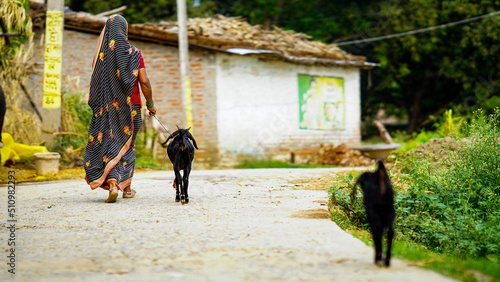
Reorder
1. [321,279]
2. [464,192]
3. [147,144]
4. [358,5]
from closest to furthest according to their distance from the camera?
[321,279], [464,192], [147,144], [358,5]

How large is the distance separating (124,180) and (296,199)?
6.14 ft

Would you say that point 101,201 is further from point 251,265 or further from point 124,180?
point 251,265

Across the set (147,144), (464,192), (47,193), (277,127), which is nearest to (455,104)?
(277,127)

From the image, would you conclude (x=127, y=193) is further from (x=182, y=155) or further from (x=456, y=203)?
(x=456, y=203)

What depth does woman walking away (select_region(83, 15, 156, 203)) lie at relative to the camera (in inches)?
214

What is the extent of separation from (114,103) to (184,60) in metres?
7.06

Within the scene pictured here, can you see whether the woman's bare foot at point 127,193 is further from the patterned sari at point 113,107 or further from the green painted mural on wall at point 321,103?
the green painted mural on wall at point 321,103

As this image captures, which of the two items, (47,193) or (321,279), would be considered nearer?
(321,279)

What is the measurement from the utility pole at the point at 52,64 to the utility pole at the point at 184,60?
3.23 m

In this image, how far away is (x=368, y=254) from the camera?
314cm

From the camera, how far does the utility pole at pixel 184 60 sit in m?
12.3

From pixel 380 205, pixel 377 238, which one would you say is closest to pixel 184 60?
pixel 380 205

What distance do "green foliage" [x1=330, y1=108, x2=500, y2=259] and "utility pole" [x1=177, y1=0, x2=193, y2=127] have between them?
7091 millimetres

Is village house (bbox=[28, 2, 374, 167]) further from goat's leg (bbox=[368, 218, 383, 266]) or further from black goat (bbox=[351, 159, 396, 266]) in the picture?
goat's leg (bbox=[368, 218, 383, 266])
